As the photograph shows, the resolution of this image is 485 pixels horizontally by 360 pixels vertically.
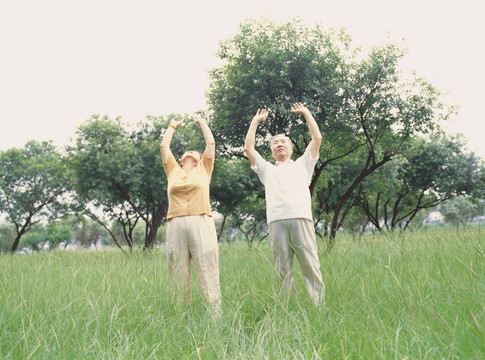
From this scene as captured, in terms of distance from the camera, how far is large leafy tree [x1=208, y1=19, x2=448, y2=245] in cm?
902

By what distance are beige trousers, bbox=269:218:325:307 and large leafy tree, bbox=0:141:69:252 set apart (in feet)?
64.5

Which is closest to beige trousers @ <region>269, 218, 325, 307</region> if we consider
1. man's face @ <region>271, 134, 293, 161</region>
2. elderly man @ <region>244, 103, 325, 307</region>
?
elderly man @ <region>244, 103, 325, 307</region>

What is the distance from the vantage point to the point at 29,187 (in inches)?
819

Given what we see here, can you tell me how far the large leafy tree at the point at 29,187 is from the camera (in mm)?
20500

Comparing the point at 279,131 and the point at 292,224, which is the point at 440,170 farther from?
the point at 292,224

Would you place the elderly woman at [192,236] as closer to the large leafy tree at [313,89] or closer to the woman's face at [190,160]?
the woman's face at [190,160]

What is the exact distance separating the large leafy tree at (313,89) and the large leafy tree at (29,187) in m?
14.4

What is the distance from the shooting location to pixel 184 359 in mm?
2225

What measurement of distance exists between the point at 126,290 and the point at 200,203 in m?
1.32

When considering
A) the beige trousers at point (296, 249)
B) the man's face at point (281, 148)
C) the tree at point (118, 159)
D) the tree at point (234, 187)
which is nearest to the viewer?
the beige trousers at point (296, 249)

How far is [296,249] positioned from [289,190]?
62cm

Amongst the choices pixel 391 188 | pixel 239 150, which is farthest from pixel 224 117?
pixel 391 188

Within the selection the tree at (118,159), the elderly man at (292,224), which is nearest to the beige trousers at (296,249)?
the elderly man at (292,224)

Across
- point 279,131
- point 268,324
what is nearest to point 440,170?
point 279,131
